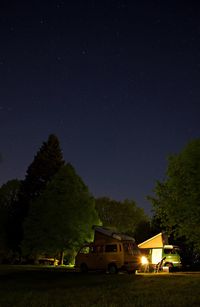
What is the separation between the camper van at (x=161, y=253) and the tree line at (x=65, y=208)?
5.34 ft

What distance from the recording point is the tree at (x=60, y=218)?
3750 cm

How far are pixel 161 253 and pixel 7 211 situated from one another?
23.5m

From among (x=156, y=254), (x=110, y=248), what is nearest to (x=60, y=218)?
(x=156, y=254)

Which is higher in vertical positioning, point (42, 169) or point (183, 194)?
point (42, 169)

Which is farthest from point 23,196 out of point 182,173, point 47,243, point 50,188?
point 182,173

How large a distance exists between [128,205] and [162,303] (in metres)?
64.6

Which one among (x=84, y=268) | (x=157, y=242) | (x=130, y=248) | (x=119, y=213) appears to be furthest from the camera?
(x=119, y=213)

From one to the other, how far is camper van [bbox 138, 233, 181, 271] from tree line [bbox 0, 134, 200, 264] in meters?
1.63

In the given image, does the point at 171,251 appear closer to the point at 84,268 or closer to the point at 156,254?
the point at 156,254

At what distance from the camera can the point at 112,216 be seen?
241ft

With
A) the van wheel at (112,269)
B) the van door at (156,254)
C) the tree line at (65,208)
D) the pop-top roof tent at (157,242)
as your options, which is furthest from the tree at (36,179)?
the van wheel at (112,269)

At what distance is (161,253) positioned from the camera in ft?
123

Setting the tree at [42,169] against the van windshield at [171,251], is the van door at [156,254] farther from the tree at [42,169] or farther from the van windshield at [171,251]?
the tree at [42,169]

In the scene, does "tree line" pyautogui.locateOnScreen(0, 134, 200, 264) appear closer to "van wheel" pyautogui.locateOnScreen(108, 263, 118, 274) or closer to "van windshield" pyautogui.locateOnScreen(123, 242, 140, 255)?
"van windshield" pyautogui.locateOnScreen(123, 242, 140, 255)
